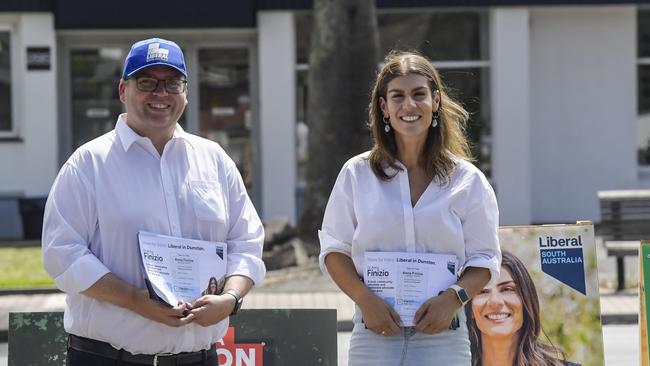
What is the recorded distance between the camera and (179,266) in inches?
151

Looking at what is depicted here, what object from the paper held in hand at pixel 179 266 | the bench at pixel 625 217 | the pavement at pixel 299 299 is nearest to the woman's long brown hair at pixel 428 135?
the paper held in hand at pixel 179 266

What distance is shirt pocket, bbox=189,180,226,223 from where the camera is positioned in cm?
390

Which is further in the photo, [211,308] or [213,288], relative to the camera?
[213,288]

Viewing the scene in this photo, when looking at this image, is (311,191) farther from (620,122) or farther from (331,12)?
(620,122)

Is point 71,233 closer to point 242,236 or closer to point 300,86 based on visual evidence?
point 242,236

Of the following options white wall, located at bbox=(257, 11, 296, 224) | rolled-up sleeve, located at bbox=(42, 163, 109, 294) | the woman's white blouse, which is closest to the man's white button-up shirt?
rolled-up sleeve, located at bbox=(42, 163, 109, 294)

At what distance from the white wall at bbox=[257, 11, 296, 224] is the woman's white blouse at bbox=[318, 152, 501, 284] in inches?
525

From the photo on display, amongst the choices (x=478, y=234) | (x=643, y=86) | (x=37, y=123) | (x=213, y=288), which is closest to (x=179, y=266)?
(x=213, y=288)

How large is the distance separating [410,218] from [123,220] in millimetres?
1010

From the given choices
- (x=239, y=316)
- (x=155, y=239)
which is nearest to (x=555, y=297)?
(x=239, y=316)

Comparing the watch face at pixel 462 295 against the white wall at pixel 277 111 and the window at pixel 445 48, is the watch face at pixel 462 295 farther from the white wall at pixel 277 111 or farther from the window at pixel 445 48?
the window at pixel 445 48

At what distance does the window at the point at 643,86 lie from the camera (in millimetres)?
18312

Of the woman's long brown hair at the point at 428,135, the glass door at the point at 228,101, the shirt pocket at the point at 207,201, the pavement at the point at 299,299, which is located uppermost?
the glass door at the point at 228,101

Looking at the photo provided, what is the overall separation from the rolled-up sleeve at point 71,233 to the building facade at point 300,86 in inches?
533
